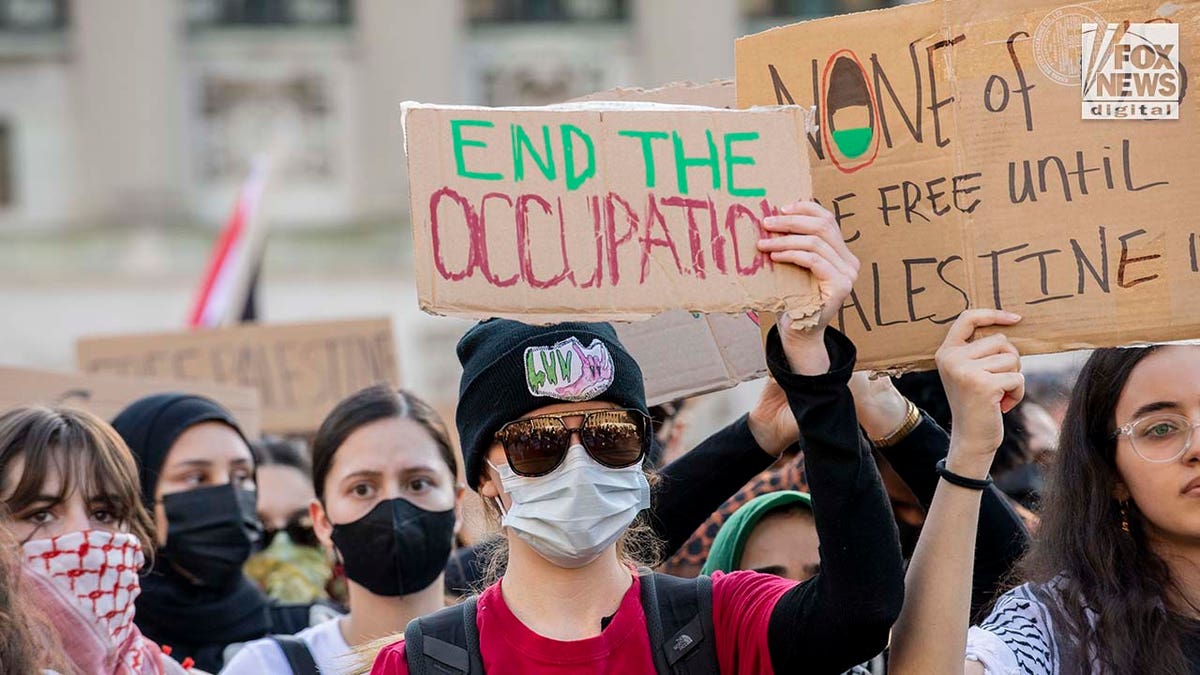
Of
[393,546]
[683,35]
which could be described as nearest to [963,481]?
[393,546]

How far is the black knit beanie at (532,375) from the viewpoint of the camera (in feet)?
9.37

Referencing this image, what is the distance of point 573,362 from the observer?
2.86 m

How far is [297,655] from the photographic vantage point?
12.2 feet

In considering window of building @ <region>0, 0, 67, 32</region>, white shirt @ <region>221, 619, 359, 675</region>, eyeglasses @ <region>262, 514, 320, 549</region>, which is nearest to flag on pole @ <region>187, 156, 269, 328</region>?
eyeglasses @ <region>262, 514, 320, 549</region>

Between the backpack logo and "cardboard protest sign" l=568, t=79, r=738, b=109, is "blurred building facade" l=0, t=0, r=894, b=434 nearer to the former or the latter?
"cardboard protest sign" l=568, t=79, r=738, b=109

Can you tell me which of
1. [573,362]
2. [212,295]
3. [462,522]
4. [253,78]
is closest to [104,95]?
[253,78]

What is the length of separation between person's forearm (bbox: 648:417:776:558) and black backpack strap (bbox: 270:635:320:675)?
31.0 inches

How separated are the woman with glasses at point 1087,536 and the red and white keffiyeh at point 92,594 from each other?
143cm


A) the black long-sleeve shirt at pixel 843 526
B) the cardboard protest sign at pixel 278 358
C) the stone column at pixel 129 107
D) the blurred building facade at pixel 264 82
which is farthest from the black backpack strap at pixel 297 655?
the stone column at pixel 129 107

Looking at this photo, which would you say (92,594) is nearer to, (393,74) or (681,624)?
(681,624)

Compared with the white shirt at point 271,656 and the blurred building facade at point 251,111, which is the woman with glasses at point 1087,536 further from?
the blurred building facade at point 251,111

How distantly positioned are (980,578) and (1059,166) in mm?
932

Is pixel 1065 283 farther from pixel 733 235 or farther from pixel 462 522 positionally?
pixel 462 522

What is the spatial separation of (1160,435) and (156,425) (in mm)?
2365
